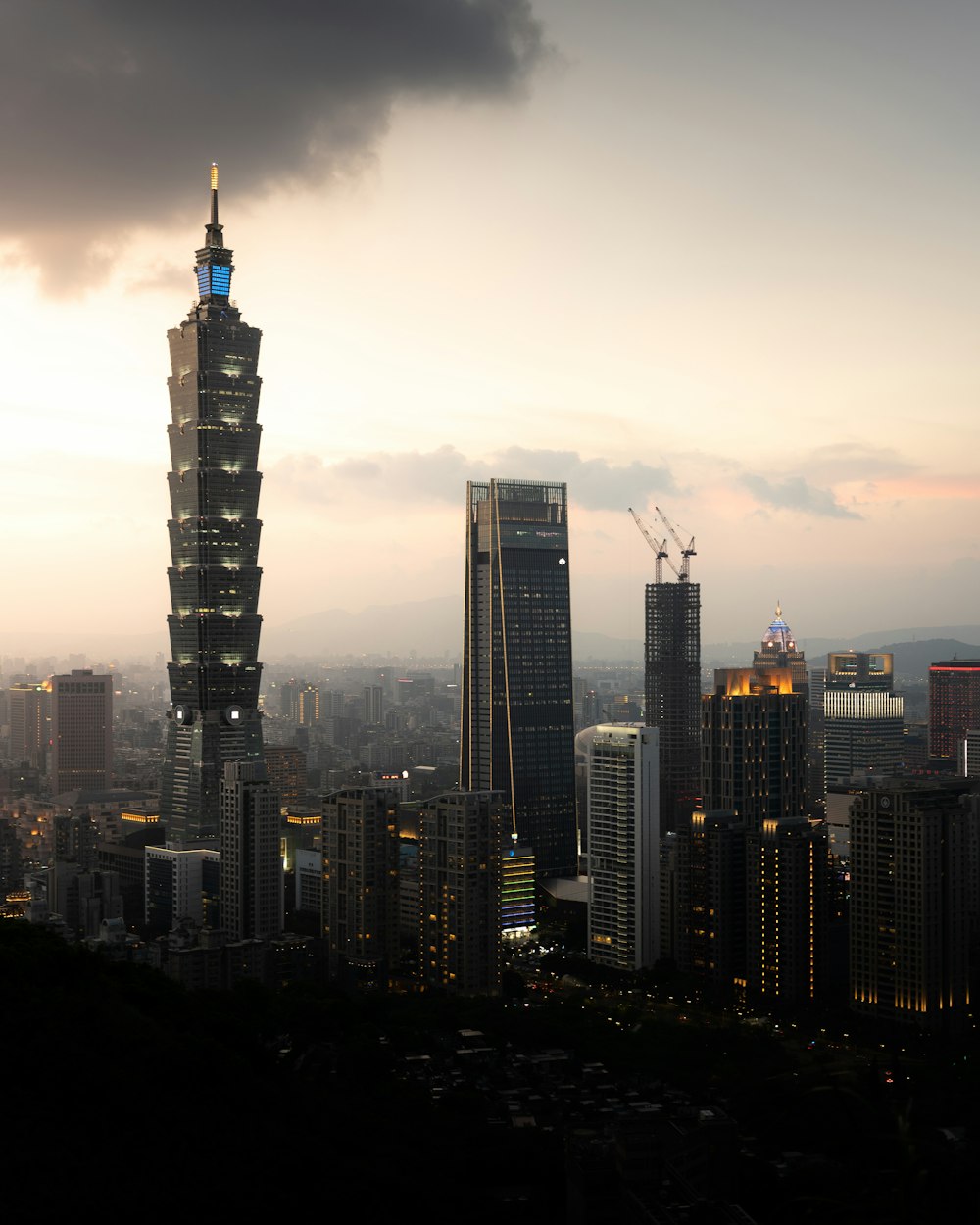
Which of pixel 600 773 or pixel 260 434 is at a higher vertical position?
pixel 260 434

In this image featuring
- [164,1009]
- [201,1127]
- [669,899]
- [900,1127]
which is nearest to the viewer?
[900,1127]

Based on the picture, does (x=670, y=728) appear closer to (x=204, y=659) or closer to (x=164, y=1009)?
(x=204, y=659)

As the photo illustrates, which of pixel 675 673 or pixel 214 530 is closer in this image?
pixel 214 530

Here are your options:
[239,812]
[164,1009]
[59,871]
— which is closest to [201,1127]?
[164,1009]

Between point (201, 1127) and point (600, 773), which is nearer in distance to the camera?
point (201, 1127)

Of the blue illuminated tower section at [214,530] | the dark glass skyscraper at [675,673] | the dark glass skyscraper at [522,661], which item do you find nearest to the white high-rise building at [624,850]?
the dark glass skyscraper at [522,661]

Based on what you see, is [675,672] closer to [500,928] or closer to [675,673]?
[675,673]

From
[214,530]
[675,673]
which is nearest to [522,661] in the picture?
[675,673]

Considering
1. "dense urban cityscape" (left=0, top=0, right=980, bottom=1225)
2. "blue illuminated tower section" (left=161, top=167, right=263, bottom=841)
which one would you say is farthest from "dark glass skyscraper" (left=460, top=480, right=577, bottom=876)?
"blue illuminated tower section" (left=161, top=167, right=263, bottom=841)
